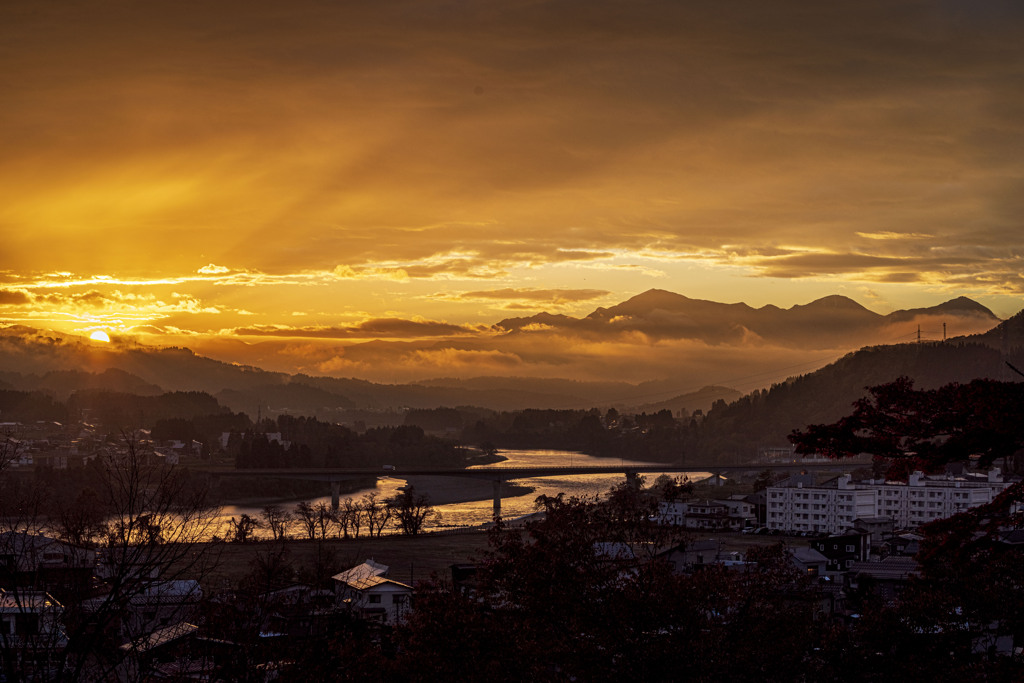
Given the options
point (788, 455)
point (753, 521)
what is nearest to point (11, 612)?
point (753, 521)

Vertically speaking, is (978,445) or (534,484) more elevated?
(978,445)

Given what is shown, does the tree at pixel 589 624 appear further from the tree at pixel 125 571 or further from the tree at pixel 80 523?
the tree at pixel 80 523

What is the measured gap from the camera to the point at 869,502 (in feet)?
105

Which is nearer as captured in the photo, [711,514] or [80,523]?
[80,523]

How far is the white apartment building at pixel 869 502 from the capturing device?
102 feet

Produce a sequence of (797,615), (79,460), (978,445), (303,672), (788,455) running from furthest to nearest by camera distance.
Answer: (788,455) → (79,460) → (797,615) → (303,672) → (978,445)

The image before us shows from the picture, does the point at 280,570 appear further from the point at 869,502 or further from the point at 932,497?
the point at 932,497

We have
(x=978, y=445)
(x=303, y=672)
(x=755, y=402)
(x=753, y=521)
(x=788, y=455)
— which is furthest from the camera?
(x=755, y=402)

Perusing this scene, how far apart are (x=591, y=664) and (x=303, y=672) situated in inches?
106

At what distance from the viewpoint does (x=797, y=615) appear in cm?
907

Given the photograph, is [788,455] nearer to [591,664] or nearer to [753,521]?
[753,521]

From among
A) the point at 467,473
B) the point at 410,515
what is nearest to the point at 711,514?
the point at 410,515

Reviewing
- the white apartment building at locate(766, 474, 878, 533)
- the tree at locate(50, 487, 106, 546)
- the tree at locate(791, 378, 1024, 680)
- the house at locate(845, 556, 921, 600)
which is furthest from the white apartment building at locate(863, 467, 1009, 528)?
the tree at locate(791, 378, 1024, 680)

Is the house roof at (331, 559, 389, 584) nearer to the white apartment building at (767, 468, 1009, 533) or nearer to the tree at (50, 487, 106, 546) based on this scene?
the tree at (50, 487, 106, 546)
